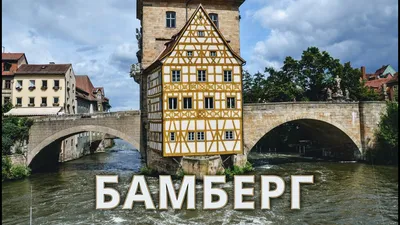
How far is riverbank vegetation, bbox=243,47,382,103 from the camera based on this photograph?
43125 millimetres

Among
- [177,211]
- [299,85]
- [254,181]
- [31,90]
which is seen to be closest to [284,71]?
[299,85]

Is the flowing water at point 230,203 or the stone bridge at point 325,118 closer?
the flowing water at point 230,203

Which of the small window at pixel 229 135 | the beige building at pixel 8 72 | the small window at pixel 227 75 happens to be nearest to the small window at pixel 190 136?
the small window at pixel 229 135

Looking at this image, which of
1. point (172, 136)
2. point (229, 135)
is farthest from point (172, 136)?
point (229, 135)

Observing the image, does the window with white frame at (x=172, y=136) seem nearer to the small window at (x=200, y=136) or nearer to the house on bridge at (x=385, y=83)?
the small window at (x=200, y=136)

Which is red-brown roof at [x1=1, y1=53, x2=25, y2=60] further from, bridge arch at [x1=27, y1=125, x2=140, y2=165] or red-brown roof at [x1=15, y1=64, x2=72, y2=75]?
bridge arch at [x1=27, y1=125, x2=140, y2=165]

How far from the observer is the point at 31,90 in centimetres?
3544

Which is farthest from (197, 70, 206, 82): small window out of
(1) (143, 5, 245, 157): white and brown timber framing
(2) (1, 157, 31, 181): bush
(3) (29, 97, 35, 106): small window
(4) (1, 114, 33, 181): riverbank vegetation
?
(3) (29, 97, 35, 106): small window

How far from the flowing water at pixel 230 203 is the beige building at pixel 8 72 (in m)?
11.9

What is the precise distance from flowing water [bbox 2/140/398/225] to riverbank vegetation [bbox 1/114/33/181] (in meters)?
0.80

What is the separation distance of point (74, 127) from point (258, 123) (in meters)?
14.5

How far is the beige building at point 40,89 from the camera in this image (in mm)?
35250

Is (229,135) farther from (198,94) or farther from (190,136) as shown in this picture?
(198,94)

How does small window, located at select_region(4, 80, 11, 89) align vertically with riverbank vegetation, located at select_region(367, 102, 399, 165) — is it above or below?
above
